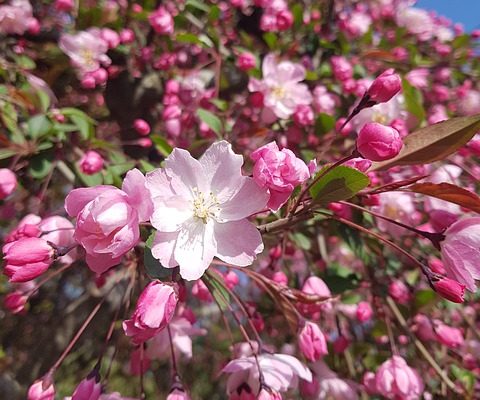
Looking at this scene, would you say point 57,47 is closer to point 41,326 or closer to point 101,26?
point 101,26

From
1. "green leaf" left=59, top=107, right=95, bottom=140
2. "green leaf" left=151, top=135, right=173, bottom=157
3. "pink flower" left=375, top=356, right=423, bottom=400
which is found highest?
"green leaf" left=151, top=135, right=173, bottom=157

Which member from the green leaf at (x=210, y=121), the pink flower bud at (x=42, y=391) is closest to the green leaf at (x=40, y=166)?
the green leaf at (x=210, y=121)

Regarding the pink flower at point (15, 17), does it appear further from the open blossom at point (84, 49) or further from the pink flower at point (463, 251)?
the pink flower at point (463, 251)

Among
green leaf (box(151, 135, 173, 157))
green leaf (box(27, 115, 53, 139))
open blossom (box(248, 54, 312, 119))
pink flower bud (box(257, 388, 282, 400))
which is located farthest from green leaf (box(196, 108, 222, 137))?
pink flower bud (box(257, 388, 282, 400))

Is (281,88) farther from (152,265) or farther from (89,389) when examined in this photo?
(89,389)

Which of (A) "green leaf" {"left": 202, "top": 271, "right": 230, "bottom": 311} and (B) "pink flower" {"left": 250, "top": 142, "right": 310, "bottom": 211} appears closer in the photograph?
(B) "pink flower" {"left": 250, "top": 142, "right": 310, "bottom": 211}

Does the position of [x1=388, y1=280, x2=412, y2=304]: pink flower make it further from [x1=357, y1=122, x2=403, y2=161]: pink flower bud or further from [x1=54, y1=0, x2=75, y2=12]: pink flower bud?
[x1=54, y1=0, x2=75, y2=12]: pink flower bud

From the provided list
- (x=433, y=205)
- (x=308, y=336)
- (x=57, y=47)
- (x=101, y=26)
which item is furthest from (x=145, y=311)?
(x=57, y=47)
